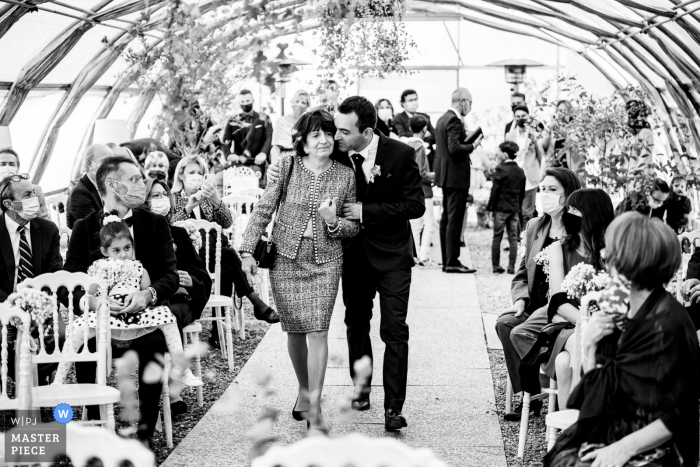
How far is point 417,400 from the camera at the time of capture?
18.9 ft

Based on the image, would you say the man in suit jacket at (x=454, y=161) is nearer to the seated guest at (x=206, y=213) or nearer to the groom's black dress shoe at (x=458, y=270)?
the groom's black dress shoe at (x=458, y=270)

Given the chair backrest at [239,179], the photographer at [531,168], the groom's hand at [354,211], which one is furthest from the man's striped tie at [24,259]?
the photographer at [531,168]

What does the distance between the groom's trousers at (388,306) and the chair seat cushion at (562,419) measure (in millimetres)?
1316

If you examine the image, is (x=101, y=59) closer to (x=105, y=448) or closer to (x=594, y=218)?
(x=594, y=218)

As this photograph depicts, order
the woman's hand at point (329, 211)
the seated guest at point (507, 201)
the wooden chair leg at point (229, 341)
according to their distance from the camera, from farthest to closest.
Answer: the seated guest at point (507, 201), the wooden chair leg at point (229, 341), the woman's hand at point (329, 211)

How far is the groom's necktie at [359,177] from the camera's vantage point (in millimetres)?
5137

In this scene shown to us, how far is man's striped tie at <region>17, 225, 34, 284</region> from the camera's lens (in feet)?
17.5

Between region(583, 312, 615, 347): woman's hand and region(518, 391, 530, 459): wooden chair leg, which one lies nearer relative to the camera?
region(583, 312, 615, 347): woman's hand

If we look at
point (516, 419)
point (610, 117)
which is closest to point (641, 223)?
point (516, 419)

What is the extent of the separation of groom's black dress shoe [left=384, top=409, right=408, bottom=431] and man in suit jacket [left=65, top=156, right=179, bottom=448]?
1.22m

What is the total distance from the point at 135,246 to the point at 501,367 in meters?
2.86

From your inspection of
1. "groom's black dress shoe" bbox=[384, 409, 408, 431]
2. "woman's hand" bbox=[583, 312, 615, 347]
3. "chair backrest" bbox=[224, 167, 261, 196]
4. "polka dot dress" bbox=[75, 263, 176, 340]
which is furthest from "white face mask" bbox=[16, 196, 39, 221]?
"chair backrest" bbox=[224, 167, 261, 196]

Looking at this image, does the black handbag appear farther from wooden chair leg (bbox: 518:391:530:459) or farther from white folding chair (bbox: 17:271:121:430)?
wooden chair leg (bbox: 518:391:530:459)

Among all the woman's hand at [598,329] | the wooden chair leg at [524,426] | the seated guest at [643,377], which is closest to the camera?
the seated guest at [643,377]
